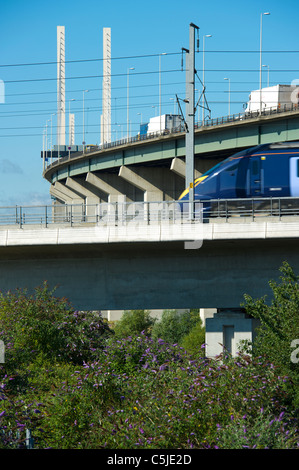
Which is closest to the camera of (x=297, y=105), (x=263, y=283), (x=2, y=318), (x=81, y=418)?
(x=81, y=418)

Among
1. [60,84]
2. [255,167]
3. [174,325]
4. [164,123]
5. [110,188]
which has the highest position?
[60,84]

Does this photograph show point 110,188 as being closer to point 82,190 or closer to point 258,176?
point 82,190

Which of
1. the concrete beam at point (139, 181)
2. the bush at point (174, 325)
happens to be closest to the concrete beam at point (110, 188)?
the concrete beam at point (139, 181)

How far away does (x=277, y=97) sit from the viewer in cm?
5312

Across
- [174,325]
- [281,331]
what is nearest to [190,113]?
[281,331]

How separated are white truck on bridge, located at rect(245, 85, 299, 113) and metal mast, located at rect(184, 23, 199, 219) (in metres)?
26.8

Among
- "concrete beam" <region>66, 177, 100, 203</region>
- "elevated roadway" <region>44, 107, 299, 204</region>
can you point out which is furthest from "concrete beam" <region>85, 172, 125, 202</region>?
"concrete beam" <region>66, 177, 100, 203</region>

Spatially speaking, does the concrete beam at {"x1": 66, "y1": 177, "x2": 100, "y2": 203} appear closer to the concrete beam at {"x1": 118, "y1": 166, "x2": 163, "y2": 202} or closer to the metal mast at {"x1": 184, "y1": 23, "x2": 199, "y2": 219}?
the concrete beam at {"x1": 118, "y1": 166, "x2": 163, "y2": 202}

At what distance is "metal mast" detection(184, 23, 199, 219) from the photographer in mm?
24562

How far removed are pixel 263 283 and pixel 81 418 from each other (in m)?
12.5

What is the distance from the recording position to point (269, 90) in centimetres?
5450

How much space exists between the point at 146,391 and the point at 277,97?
139 feet
